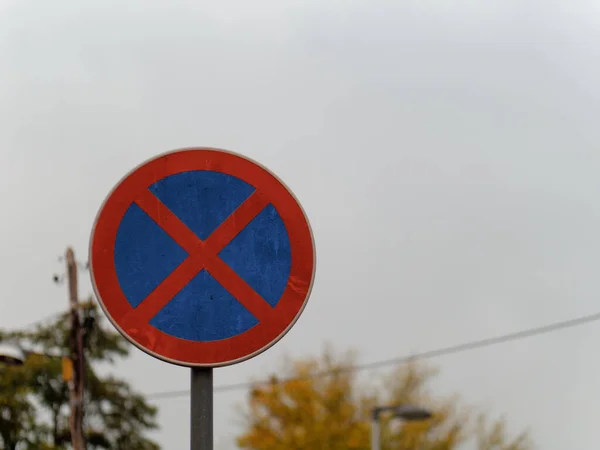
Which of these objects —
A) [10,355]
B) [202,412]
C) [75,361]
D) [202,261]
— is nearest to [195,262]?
[202,261]

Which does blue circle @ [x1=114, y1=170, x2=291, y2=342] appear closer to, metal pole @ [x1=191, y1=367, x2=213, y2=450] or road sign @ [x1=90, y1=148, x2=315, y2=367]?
road sign @ [x1=90, y1=148, x2=315, y2=367]

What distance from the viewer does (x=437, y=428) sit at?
24172 mm

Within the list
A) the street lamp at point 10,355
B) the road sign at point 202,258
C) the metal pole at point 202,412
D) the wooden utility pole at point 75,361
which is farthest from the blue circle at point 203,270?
the wooden utility pole at point 75,361

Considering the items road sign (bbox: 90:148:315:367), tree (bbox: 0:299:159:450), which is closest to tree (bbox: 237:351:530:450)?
tree (bbox: 0:299:159:450)

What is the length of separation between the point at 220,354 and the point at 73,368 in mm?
16343

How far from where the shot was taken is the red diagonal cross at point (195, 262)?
2385mm

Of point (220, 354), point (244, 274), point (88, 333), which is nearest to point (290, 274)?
point (244, 274)

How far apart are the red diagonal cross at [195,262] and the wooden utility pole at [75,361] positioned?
1597 centimetres

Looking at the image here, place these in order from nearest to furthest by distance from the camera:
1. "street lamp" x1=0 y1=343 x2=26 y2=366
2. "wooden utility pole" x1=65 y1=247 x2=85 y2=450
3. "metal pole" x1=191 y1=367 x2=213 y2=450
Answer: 1. "metal pole" x1=191 y1=367 x2=213 y2=450
2. "street lamp" x1=0 y1=343 x2=26 y2=366
3. "wooden utility pole" x1=65 y1=247 x2=85 y2=450

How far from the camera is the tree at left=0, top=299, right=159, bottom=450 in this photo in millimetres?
22984

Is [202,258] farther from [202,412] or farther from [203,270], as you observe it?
[202,412]

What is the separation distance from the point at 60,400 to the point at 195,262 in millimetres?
22908

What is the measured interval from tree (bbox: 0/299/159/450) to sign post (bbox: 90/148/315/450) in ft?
65.7

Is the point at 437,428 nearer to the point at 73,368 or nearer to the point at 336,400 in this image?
→ the point at 336,400
